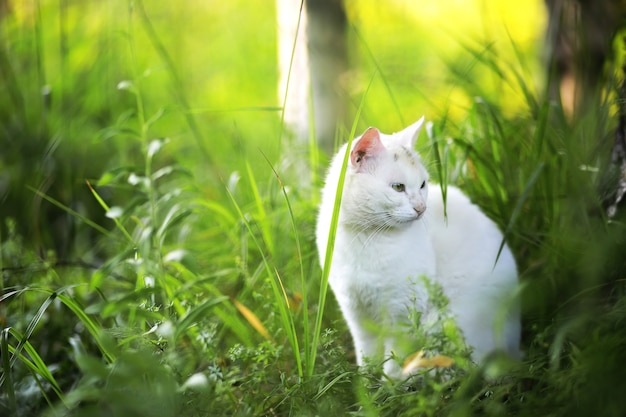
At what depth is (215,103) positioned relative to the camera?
5410 mm

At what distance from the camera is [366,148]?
1816 mm

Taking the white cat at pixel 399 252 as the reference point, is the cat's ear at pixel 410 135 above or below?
above

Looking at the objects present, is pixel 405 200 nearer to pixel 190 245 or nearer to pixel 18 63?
pixel 190 245

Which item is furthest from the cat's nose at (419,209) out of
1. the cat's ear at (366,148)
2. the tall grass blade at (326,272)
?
the tall grass blade at (326,272)

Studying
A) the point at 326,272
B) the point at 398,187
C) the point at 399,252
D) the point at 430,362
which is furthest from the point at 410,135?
the point at 430,362

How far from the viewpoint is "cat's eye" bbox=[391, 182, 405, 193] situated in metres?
1.85

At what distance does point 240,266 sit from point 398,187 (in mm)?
684

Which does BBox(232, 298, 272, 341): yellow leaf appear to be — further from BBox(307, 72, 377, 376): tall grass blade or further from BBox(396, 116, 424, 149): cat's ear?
BBox(396, 116, 424, 149): cat's ear

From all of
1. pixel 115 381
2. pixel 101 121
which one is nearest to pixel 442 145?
pixel 115 381

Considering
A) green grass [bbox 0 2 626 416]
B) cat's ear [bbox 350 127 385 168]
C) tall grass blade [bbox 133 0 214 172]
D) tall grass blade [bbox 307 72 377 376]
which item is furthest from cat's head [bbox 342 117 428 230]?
tall grass blade [bbox 133 0 214 172]

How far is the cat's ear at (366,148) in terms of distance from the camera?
1.77 metres

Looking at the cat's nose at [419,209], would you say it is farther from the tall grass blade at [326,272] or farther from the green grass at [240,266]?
the tall grass blade at [326,272]

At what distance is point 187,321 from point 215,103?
4.19 meters

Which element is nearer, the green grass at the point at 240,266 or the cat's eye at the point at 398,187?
the green grass at the point at 240,266
